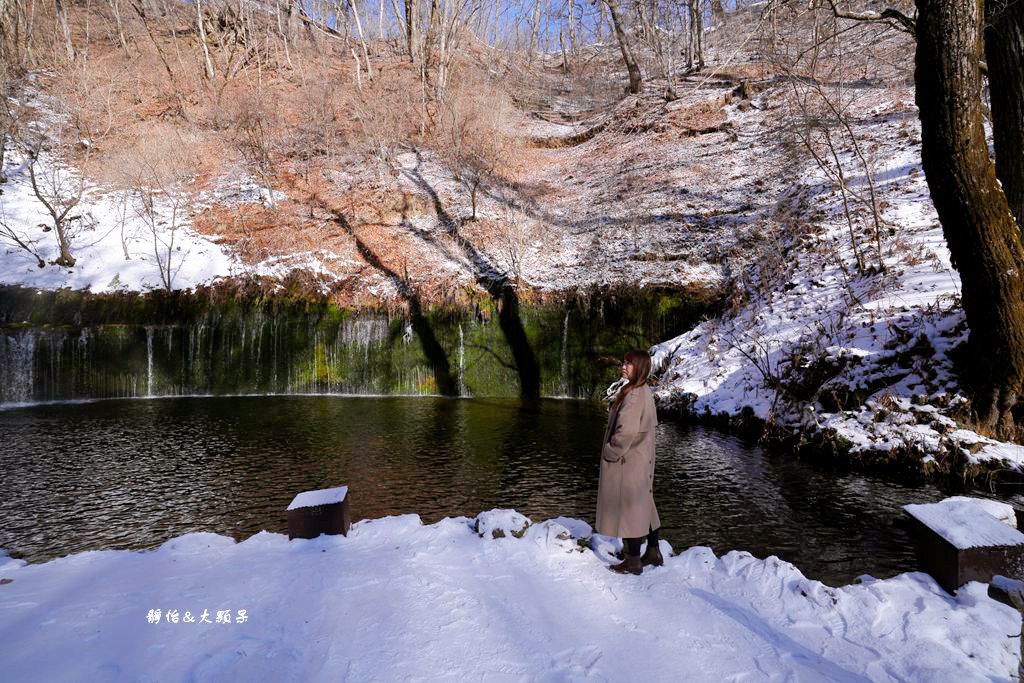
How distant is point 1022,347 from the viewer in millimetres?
6414

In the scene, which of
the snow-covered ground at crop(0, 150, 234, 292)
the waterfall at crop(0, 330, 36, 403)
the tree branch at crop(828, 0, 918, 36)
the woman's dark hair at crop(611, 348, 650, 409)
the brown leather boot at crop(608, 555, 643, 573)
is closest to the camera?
the woman's dark hair at crop(611, 348, 650, 409)

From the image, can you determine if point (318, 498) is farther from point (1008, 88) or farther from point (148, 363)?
point (148, 363)

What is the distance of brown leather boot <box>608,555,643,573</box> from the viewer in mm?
4035

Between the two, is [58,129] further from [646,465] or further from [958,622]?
[958,622]

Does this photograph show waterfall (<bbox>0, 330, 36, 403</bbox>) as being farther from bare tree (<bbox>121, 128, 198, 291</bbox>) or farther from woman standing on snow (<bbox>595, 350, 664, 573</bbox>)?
woman standing on snow (<bbox>595, 350, 664, 573</bbox>)

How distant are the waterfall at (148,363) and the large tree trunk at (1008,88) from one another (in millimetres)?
19095

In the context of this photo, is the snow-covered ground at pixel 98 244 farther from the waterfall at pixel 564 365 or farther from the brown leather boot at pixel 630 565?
the brown leather boot at pixel 630 565

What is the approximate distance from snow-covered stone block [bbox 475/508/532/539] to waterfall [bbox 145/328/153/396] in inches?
568

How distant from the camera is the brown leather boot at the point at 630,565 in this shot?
404 centimetres

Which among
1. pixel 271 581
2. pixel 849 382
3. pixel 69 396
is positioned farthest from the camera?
pixel 69 396

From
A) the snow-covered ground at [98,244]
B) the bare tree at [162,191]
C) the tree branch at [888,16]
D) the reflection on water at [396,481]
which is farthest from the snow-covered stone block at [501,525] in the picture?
the bare tree at [162,191]

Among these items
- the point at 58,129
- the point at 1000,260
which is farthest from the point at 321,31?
the point at 1000,260

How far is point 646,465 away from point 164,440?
9686mm

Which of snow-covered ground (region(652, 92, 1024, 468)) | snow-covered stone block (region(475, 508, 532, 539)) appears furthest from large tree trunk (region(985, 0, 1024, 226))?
snow-covered stone block (region(475, 508, 532, 539))
